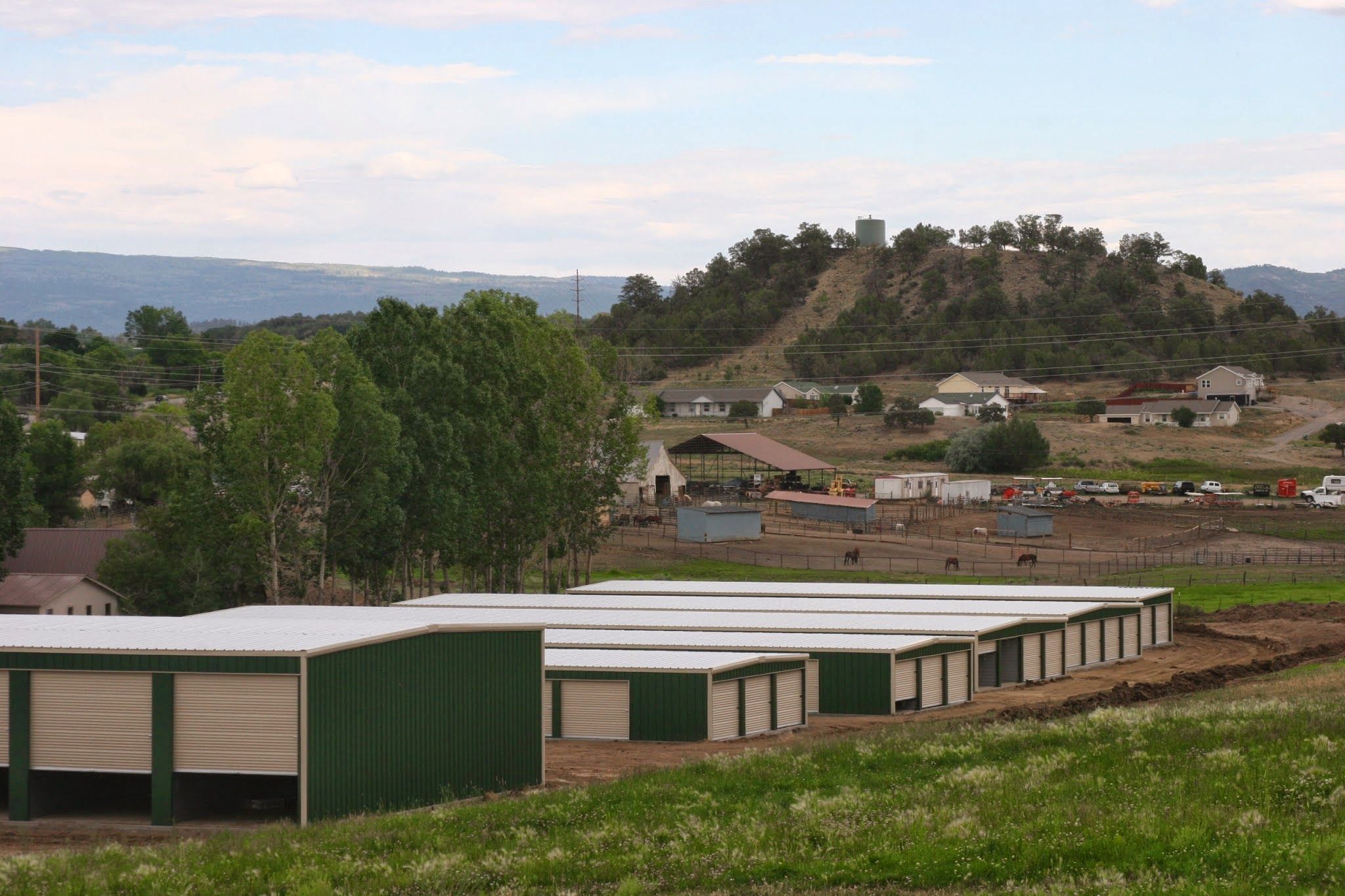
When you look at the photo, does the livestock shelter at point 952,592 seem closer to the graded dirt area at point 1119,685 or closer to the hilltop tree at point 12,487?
the graded dirt area at point 1119,685

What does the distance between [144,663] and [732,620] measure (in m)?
26.4

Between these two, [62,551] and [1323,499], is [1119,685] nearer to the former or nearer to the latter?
[62,551]

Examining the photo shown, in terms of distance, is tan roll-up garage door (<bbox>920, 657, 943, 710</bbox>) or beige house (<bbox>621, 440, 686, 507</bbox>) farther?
beige house (<bbox>621, 440, 686, 507</bbox>)

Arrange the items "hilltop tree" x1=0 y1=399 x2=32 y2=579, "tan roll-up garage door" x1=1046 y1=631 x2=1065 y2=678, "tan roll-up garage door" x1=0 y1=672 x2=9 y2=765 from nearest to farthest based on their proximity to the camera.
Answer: "tan roll-up garage door" x1=0 y1=672 x2=9 y2=765 → "tan roll-up garage door" x1=1046 y1=631 x2=1065 y2=678 → "hilltop tree" x1=0 y1=399 x2=32 y2=579

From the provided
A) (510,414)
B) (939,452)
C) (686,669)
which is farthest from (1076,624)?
(939,452)

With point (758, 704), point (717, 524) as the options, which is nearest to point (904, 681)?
point (758, 704)

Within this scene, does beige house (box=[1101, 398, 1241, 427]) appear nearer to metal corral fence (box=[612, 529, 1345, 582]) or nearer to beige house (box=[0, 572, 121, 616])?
metal corral fence (box=[612, 529, 1345, 582])

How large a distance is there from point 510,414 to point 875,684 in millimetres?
27591

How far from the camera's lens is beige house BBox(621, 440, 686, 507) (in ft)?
383

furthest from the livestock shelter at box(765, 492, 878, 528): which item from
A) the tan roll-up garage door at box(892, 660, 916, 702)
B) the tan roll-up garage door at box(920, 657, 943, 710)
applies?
the tan roll-up garage door at box(892, 660, 916, 702)

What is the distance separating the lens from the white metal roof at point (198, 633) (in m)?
29.0

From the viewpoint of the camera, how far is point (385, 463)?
191ft

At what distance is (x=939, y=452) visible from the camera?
14100 centimetres

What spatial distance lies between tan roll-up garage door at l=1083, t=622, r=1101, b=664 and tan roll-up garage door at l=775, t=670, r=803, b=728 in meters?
17.3
